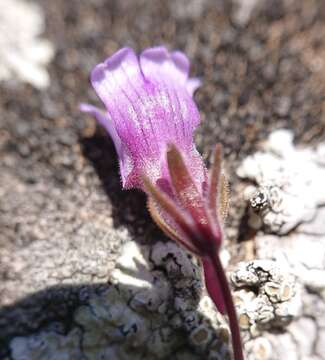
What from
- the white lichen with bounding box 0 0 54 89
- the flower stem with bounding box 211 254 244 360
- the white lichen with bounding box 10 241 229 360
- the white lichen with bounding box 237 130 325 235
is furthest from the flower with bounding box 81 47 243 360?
the white lichen with bounding box 0 0 54 89

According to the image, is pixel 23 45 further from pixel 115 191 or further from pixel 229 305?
pixel 229 305

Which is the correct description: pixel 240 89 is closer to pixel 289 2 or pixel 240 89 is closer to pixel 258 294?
pixel 289 2

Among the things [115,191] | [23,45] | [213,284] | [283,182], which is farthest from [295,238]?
[23,45]

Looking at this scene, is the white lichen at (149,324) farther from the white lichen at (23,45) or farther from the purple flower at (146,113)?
the white lichen at (23,45)

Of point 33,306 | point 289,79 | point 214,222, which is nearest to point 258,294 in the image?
point 214,222

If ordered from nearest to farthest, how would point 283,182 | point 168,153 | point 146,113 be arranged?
point 168,153, point 146,113, point 283,182

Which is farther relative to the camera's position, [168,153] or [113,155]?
[113,155]
